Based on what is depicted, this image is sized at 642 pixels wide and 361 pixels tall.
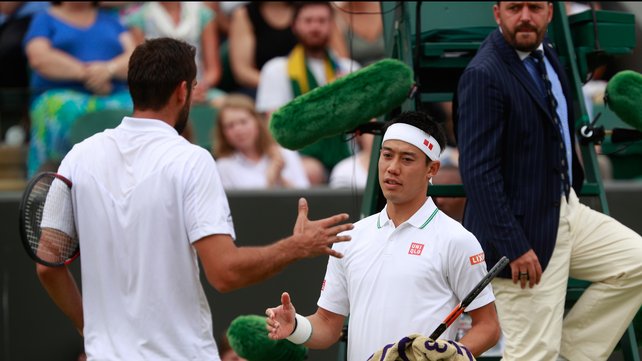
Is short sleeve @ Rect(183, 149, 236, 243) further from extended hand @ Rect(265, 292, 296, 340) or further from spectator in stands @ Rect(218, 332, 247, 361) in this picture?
spectator in stands @ Rect(218, 332, 247, 361)

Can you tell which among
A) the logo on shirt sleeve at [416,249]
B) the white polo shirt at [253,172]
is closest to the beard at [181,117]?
the logo on shirt sleeve at [416,249]

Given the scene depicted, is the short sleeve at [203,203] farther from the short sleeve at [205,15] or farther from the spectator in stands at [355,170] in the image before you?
the short sleeve at [205,15]

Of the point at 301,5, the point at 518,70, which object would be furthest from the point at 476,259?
the point at 301,5

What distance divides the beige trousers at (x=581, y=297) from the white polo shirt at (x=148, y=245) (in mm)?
1478

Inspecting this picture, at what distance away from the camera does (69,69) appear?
26.9ft

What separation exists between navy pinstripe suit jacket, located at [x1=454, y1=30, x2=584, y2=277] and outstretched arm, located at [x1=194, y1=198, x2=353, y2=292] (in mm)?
1218

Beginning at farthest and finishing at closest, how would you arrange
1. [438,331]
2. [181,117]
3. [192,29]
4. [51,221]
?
1. [192,29]
2. [181,117]
3. [51,221]
4. [438,331]

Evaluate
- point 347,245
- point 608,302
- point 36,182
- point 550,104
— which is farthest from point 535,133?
point 36,182

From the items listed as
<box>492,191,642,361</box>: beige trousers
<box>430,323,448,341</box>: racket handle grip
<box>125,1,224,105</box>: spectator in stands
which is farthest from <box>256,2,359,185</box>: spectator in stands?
A: <box>430,323,448,341</box>: racket handle grip

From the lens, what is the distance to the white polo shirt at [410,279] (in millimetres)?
4043

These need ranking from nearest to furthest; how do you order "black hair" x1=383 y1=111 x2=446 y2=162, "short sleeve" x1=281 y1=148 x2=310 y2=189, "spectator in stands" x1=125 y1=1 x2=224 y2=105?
"black hair" x1=383 y1=111 x2=446 y2=162 → "short sleeve" x1=281 y1=148 x2=310 y2=189 → "spectator in stands" x1=125 y1=1 x2=224 y2=105

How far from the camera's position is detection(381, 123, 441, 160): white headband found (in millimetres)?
4277

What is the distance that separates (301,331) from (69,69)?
14.9ft

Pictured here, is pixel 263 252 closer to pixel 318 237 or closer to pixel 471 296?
pixel 318 237
